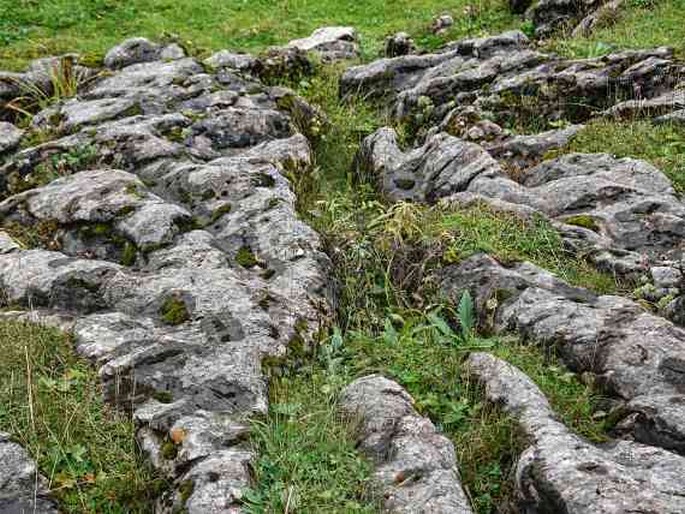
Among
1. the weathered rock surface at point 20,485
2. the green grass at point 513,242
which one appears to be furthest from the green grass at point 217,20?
the weathered rock surface at point 20,485

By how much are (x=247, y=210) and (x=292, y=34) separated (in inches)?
655

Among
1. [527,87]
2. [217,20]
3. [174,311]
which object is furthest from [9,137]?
[217,20]

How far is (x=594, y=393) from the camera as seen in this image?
263 inches

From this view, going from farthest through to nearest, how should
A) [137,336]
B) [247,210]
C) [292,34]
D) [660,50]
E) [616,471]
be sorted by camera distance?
1. [292,34]
2. [660,50]
3. [247,210]
4. [137,336]
5. [616,471]

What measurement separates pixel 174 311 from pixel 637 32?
13496mm

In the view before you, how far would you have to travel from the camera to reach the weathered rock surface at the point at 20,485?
18.4 feet

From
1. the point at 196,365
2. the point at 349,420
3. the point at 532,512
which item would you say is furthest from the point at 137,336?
the point at 532,512

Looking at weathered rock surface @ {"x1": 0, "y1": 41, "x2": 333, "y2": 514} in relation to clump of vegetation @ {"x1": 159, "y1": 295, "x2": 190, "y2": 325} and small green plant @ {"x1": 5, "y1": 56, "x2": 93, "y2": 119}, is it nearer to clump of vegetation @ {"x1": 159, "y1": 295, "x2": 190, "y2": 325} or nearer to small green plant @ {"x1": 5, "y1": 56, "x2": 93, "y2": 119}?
clump of vegetation @ {"x1": 159, "y1": 295, "x2": 190, "y2": 325}

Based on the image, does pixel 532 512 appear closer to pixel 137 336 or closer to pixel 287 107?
pixel 137 336

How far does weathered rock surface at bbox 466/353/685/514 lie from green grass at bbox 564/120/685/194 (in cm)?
605

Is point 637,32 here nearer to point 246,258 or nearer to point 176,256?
point 246,258

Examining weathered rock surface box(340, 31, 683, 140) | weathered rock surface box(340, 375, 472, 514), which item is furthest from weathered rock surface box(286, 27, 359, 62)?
weathered rock surface box(340, 375, 472, 514)

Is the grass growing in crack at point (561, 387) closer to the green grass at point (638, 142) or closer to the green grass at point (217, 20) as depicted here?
the green grass at point (638, 142)

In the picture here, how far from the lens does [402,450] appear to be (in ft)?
19.4
